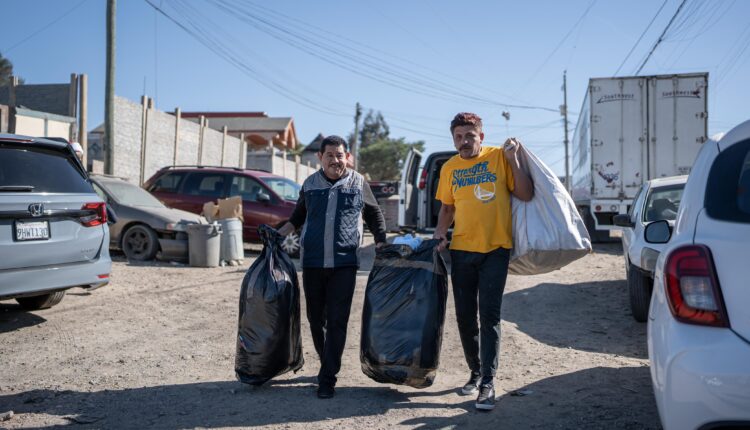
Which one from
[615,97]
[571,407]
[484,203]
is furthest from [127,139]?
[571,407]

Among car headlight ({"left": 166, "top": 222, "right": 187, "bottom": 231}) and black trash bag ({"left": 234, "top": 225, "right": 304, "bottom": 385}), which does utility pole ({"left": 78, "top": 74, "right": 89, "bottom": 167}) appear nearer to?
car headlight ({"left": 166, "top": 222, "right": 187, "bottom": 231})

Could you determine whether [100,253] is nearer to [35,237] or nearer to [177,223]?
[35,237]

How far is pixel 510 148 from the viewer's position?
3.94 metres

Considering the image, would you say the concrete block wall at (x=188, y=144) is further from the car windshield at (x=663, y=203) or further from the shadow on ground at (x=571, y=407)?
the shadow on ground at (x=571, y=407)

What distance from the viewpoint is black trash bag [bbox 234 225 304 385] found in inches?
163

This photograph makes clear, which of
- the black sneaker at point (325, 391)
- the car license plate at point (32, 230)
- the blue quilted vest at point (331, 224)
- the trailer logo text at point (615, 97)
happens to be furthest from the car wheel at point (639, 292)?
the trailer logo text at point (615, 97)

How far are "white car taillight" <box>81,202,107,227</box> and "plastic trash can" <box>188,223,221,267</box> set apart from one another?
375 centimetres

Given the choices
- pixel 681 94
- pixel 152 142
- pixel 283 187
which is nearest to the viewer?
pixel 681 94

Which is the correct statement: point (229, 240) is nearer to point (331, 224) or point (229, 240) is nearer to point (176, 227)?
point (176, 227)

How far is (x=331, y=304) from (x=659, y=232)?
6.85 feet

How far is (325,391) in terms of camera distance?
4086 millimetres

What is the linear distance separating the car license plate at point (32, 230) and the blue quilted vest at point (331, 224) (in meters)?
2.62

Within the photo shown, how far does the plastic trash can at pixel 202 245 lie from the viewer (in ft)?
32.1

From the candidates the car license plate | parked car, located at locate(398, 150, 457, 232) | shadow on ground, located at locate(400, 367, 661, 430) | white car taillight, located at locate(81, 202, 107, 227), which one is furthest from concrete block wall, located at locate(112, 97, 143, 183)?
shadow on ground, located at locate(400, 367, 661, 430)
